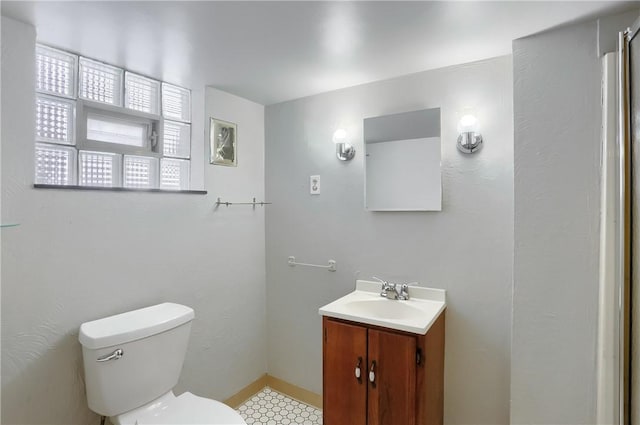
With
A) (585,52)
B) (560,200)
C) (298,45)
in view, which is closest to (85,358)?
(298,45)

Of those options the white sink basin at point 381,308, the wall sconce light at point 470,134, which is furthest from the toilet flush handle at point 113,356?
the wall sconce light at point 470,134

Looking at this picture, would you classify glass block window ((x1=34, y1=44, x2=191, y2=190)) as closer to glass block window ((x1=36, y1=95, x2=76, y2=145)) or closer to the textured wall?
glass block window ((x1=36, y1=95, x2=76, y2=145))

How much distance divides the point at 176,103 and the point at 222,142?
1.22 ft

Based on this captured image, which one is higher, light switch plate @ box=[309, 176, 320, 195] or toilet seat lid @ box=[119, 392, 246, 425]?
light switch plate @ box=[309, 176, 320, 195]

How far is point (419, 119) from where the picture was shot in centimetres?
197

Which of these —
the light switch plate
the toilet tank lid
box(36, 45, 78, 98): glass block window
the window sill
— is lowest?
the toilet tank lid

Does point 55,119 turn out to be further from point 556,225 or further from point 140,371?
point 556,225

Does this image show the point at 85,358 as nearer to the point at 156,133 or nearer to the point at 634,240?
the point at 156,133

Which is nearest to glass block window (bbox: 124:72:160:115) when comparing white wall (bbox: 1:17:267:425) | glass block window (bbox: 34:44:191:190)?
glass block window (bbox: 34:44:191:190)

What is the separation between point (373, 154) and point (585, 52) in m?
1.11

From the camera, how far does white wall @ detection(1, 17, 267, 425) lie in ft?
4.62

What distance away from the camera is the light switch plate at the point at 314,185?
7.77 ft

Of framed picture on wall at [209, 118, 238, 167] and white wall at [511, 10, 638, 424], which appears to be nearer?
white wall at [511, 10, 638, 424]

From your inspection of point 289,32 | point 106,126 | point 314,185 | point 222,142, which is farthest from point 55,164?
point 314,185
